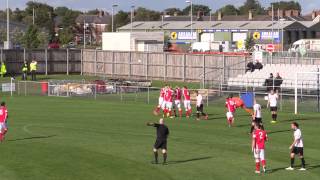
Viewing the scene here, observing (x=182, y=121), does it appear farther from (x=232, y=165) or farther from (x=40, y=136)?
(x=232, y=165)

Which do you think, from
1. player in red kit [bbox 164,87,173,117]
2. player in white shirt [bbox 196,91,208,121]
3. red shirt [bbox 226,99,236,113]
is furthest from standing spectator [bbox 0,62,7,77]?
red shirt [bbox 226,99,236,113]

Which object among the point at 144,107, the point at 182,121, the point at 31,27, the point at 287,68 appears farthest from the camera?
the point at 31,27

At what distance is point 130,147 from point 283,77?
1284 inches

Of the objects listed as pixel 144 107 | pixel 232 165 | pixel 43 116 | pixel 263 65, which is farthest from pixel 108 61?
pixel 232 165

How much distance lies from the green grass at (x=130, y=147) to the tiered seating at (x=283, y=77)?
1138 cm

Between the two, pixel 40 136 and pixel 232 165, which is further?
pixel 40 136

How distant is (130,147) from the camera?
100ft

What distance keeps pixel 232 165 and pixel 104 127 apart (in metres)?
13.3

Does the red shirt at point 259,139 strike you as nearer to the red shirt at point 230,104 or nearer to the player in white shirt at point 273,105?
the red shirt at point 230,104

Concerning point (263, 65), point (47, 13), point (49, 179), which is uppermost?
point (47, 13)

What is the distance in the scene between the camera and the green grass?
24.6 metres

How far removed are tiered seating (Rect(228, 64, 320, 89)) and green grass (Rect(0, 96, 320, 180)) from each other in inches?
A: 448

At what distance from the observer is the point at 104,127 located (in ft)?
125

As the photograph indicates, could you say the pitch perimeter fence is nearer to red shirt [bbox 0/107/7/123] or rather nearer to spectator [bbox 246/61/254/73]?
spectator [bbox 246/61/254/73]
